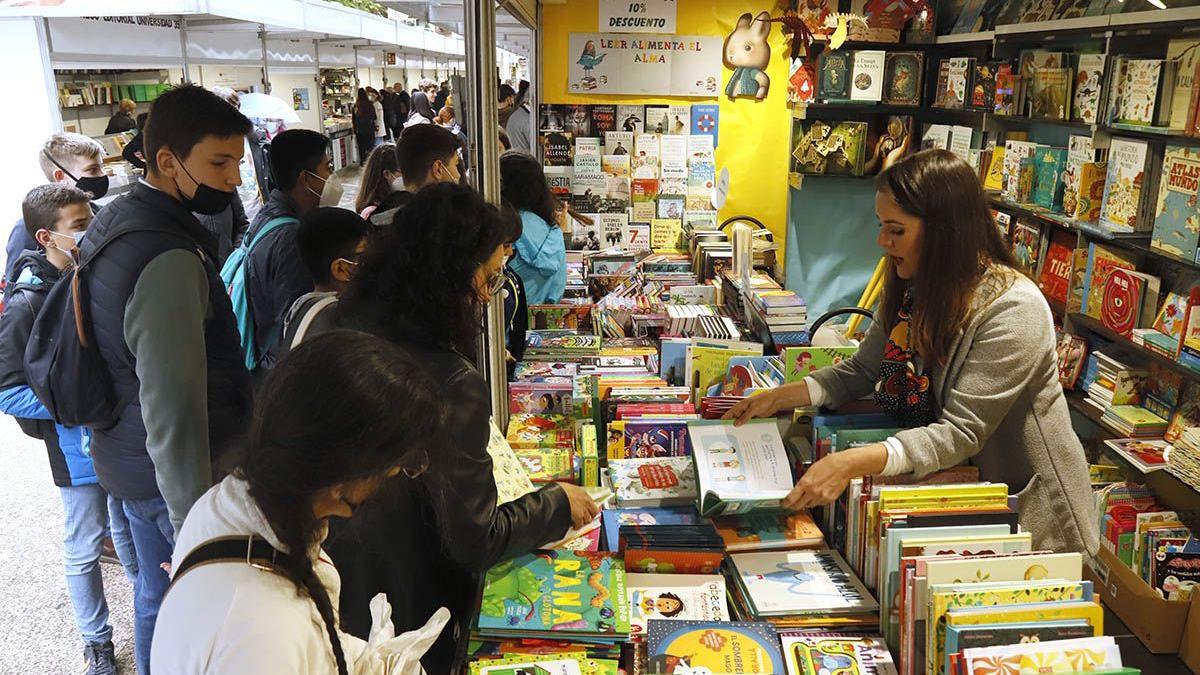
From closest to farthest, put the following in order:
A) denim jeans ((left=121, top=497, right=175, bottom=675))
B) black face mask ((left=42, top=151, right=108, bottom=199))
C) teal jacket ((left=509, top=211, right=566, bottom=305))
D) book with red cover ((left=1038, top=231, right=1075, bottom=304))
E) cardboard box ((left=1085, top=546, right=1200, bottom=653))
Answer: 1. denim jeans ((left=121, top=497, right=175, bottom=675))
2. cardboard box ((left=1085, top=546, right=1200, bottom=653))
3. teal jacket ((left=509, top=211, right=566, bottom=305))
4. book with red cover ((left=1038, top=231, right=1075, bottom=304))
5. black face mask ((left=42, top=151, right=108, bottom=199))

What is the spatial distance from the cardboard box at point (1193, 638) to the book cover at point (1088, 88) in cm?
219

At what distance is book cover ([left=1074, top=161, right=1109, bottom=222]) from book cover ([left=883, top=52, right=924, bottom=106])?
1833mm

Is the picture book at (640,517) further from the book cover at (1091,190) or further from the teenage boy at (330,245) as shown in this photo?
the book cover at (1091,190)

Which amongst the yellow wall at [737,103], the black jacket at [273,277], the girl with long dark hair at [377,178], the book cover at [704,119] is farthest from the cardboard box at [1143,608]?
the book cover at [704,119]

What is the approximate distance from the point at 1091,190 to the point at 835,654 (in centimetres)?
308

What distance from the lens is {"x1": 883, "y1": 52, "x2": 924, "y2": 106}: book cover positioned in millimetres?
5391

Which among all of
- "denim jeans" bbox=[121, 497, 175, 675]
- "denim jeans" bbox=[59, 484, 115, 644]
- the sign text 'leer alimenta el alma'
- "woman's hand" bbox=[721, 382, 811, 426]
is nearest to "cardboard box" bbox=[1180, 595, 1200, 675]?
"woman's hand" bbox=[721, 382, 811, 426]

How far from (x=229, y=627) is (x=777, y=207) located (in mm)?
5995

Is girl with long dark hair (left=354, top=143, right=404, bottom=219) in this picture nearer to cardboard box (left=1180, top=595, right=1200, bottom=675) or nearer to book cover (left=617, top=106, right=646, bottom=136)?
book cover (left=617, top=106, right=646, bottom=136)

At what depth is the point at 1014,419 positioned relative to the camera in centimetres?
192

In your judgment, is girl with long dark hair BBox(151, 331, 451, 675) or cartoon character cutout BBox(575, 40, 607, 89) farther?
cartoon character cutout BBox(575, 40, 607, 89)

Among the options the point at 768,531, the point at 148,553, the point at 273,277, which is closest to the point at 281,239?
the point at 273,277

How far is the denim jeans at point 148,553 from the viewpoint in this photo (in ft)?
7.91

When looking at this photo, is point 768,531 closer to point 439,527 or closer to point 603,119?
point 439,527
